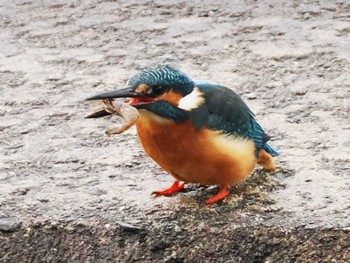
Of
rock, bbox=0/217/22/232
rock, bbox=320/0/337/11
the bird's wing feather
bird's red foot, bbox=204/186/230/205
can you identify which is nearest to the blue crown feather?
the bird's wing feather

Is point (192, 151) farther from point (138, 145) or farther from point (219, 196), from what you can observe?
point (138, 145)

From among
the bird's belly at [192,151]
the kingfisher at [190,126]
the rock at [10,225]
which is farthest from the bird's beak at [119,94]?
the rock at [10,225]

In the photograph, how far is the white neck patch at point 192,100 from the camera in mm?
2971

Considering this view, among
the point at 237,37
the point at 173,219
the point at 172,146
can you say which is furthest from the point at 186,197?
the point at 237,37

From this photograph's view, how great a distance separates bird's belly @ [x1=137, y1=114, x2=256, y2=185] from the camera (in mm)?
2967

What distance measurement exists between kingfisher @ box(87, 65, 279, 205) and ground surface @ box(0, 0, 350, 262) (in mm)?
181

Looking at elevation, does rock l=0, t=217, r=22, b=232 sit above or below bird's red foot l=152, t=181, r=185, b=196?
above

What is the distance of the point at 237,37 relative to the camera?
5.20m

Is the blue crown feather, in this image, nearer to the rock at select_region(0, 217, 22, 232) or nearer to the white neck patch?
the white neck patch

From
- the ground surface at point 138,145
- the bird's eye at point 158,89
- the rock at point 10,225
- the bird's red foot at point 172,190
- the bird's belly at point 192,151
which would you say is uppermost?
the bird's eye at point 158,89

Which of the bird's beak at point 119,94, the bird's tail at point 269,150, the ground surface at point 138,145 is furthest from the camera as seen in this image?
the bird's tail at point 269,150

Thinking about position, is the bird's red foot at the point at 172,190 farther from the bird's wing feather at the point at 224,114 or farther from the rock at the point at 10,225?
the rock at the point at 10,225

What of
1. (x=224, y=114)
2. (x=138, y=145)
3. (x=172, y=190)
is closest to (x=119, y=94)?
(x=224, y=114)

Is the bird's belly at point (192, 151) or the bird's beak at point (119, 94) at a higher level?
the bird's beak at point (119, 94)
